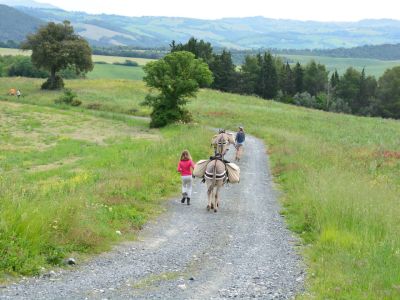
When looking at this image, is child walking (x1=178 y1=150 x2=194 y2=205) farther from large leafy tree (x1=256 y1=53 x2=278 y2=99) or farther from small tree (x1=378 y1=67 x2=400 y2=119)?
small tree (x1=378 y1=67 x2=400 y2=119)

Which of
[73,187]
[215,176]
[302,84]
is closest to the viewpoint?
[215,176]

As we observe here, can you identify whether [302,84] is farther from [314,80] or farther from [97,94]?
[97,94]

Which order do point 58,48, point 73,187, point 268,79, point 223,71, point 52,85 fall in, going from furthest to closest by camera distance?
point 268,79 < point 223,71 < point 52,85 < point 58,48 < point 73,187

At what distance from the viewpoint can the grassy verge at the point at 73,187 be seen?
32.5 feet

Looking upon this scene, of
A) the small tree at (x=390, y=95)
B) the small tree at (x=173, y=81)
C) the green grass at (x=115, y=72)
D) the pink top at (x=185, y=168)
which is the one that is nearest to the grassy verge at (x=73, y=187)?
the pink top at (x=185, y=168)

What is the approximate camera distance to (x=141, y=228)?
14.0 m

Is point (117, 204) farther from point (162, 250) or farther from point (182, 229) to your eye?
point (162, 250)

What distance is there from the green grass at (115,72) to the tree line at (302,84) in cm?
3146

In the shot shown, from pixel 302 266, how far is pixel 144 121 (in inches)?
1811

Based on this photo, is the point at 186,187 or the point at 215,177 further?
the point at 186,187

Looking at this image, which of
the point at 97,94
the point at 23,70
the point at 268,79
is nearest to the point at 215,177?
the point at 97,94

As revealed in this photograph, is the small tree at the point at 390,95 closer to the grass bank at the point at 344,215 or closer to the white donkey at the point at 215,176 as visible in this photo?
the grass bank at the point at 344,215

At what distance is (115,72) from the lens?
14350 centimetres

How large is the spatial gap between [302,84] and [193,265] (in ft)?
353
